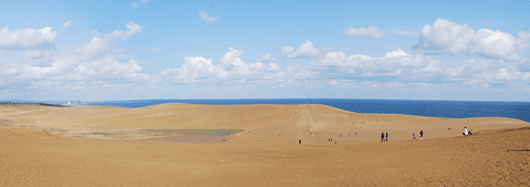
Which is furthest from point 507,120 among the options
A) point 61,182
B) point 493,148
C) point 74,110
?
point 74,110

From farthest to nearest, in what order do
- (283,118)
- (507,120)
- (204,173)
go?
(283,118) < (507,120) < (204,173)

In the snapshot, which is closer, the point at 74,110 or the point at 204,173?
the point at 204,173

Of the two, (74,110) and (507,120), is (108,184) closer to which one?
(507,120)

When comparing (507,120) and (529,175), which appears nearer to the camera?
(529,175)

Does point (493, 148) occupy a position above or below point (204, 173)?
above

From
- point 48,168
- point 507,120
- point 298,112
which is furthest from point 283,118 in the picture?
point 48,168

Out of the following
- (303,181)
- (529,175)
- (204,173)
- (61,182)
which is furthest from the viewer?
(204,173)

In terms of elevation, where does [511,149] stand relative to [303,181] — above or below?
above

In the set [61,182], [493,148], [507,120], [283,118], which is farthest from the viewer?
[283,118]

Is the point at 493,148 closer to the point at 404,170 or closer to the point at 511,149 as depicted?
the point at 511,149
